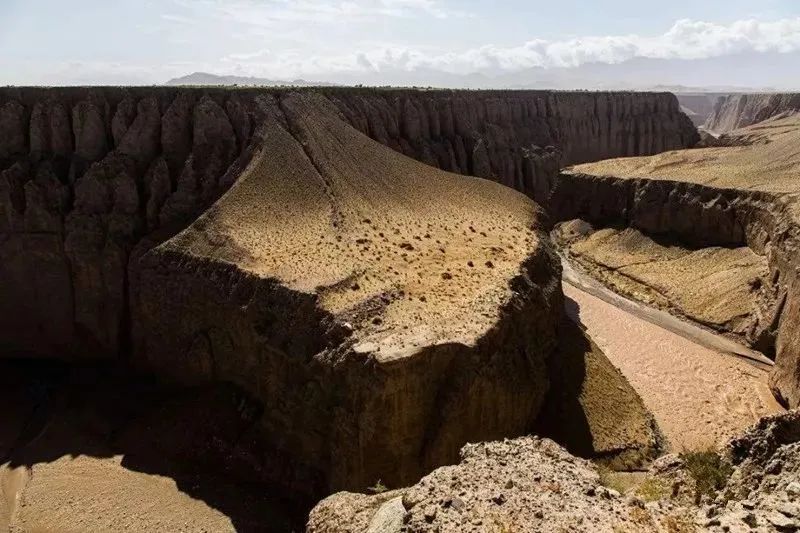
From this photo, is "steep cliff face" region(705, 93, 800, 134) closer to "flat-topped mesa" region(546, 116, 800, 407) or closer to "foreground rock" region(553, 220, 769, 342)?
"flat-topped mesa" region(546, 116, 800, 407)

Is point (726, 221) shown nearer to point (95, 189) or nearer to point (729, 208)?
point (729, 208)

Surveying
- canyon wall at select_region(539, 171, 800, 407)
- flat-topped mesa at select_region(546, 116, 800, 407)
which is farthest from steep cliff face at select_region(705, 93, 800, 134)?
canyon wall at select_region(539, 171, 800, 407)

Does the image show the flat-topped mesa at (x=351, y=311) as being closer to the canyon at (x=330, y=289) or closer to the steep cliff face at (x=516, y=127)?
the canyon at (x=330, y=289)

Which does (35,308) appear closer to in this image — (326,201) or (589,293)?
(326,201)

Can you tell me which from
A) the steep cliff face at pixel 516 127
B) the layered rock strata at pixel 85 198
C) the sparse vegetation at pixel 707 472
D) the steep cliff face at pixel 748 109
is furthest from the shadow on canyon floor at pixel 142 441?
the steep cliff face at pixel 748 109

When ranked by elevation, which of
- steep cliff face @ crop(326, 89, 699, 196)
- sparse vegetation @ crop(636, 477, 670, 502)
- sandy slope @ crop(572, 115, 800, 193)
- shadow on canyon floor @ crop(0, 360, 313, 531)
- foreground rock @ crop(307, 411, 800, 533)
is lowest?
shadow on canyon floor @ crop(0, 360, 313, 531)

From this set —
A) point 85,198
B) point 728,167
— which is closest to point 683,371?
point 728,167
